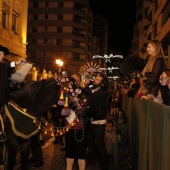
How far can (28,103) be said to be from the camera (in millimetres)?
5688

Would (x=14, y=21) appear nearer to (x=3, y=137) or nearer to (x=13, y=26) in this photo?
(x=13, y=26)

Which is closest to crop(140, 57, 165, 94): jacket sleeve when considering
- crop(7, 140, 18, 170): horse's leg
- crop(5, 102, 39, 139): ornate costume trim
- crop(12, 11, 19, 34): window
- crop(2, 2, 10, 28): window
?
crop(5, 102, 39, 139): ornate costume trim

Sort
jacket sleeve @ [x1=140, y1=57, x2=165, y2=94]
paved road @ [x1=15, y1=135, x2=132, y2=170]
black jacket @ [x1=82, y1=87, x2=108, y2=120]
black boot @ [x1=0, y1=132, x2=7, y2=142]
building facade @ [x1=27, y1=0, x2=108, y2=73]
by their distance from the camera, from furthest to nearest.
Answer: building facade @ [x1=27, y1=0, x2=108, y2=73]
paved road @ [x1=15, y1=135, x2=132, y2=170]
black jacket @ [x1=82, y1=87, x2=108, y2=120]
jacket sleeve @ [x1=140, y1=57, x2=165, y2=94]
black boot @ [x1=0, y1=132, x2=7, y2=142]

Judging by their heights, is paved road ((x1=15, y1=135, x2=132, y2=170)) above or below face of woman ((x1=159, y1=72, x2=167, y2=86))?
below

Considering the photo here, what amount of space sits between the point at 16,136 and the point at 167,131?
3.20 m

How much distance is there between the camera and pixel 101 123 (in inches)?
281

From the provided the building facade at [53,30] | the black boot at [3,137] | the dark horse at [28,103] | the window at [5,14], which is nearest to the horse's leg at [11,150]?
the dark horse at [28,103]

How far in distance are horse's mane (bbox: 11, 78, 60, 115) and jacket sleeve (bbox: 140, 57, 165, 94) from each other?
5.87 ft

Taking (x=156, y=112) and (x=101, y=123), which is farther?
(x=101, y=123)

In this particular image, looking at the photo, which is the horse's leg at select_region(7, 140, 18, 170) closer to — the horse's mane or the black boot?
the black boot

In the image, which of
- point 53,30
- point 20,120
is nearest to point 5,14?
point 20,120

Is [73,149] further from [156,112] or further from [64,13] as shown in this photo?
[64,13]

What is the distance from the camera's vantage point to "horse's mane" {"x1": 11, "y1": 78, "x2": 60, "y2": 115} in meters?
5.66

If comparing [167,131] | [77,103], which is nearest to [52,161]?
[77,103]
